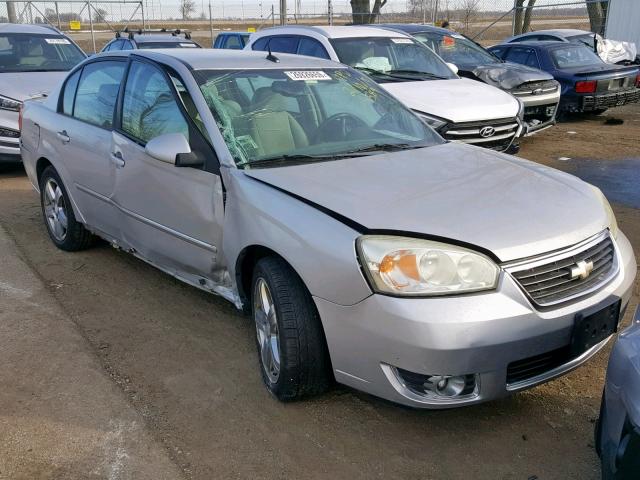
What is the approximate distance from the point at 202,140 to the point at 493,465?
7.19 feet

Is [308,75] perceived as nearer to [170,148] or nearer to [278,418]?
[170,148]

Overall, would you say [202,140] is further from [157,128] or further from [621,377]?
[621,377]

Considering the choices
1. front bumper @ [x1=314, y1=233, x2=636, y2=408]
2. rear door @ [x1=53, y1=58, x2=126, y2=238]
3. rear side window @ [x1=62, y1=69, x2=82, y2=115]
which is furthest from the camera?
rear side window @ [x1=62, y1=69, x2=82, y2=115]

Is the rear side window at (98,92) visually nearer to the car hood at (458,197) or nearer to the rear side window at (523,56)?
the car hood at (458,197)

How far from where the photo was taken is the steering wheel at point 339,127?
152 inches

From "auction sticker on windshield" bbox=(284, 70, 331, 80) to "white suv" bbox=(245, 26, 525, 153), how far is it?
316 centimetres

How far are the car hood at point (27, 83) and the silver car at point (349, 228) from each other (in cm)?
424

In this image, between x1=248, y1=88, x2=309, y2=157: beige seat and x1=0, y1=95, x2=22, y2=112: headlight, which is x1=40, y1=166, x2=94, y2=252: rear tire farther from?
x1=0, y1=95, x2=22, y2=112: headlight

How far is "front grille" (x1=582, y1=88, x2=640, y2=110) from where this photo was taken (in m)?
11.4

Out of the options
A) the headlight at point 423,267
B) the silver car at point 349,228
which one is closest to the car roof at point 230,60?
the silver car at point 349,228

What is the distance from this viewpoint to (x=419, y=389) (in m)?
2.75

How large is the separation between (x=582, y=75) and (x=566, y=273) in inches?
380

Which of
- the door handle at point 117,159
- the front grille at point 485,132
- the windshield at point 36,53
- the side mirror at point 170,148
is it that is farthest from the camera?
the windshield at point 36,53

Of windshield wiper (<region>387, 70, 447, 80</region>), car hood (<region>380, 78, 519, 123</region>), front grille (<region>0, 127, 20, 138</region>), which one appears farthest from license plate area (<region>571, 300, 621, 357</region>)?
front grille (<region>0, 127, 20, 138</region>)
